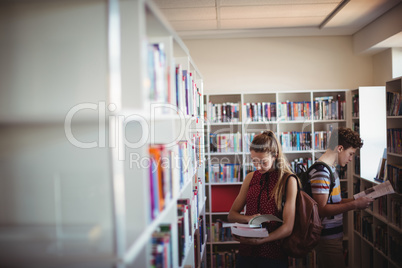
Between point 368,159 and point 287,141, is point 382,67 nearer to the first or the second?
point 368,159

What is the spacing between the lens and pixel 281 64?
4.88 metres

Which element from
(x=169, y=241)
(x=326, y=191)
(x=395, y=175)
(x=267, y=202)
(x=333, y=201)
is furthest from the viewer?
(x=395, y=175)

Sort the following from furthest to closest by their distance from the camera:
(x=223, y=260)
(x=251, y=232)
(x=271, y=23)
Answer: (x=223, y=260) < (x=271, y=23) < (x=251, y=232)

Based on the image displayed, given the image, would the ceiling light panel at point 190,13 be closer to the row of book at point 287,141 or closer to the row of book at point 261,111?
the row of book at point 261,111

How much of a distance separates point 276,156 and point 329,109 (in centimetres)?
254

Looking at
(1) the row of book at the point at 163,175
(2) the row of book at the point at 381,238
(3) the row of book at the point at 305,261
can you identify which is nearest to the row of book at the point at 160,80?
(1) the row of book at the point at 163,175

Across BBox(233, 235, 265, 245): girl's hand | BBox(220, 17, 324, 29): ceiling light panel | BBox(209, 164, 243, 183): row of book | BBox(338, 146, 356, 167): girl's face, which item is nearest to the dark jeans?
BBox(233, 235, 265, 245): girl's hand

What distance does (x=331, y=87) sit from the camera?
4871mm

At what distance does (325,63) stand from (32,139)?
4407 millimetres

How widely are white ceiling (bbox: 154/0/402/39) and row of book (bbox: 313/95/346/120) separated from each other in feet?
3.18

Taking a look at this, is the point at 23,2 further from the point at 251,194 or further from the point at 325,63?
the point at 325,63

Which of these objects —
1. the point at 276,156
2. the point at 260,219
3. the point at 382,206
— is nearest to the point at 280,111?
the point at 382,206

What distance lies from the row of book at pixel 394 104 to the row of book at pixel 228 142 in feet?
5.81

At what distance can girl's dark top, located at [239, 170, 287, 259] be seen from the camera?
218 cm
